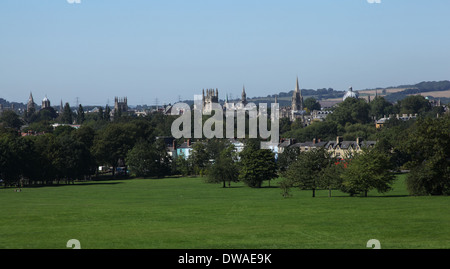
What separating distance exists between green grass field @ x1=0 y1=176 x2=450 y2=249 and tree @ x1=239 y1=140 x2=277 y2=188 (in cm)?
1463

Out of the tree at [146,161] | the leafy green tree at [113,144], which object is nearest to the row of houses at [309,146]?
the leafy green tree at [113,144]

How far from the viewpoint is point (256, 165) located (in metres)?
77.1

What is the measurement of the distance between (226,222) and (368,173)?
22.9 m

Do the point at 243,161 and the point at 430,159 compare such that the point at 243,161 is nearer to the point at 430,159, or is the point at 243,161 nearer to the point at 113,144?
the point at 430,159

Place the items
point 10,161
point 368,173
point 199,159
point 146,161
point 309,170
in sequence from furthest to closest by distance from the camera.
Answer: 1. point 199,159
2. point 146,161
3. point 10,161
4. point 309,170
5. point 368,173

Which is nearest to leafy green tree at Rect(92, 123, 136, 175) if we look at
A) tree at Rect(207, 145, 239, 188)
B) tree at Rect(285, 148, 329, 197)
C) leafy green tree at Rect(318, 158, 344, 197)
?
tree at Rect(207, 145, 239, 188)

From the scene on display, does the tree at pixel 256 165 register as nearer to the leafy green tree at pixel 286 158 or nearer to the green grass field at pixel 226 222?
the green grass field at pixel 226 222

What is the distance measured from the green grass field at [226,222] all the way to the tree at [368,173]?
5.00ft

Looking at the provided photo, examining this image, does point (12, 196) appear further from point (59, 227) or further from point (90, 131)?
point (90, 131)

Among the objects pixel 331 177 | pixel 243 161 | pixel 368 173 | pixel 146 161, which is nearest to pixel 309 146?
pixel 146 161

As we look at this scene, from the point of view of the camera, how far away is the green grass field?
31.8 metres

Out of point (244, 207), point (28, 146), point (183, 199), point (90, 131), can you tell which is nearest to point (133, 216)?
point (244, 207)

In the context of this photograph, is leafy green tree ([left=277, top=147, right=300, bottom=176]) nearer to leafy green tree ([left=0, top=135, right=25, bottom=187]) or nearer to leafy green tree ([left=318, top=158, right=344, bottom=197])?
leafy green tree ([left=318, top=158, right=344, bottom=197])

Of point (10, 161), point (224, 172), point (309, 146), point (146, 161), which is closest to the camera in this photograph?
point (224, 172)
